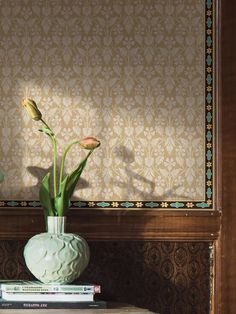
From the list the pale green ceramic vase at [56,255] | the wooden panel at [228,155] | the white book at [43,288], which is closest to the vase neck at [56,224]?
the pale green ceramic vase at [56,255]

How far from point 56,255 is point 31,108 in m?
0.43

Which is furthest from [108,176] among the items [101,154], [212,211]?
[212,211]

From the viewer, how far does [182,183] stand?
111 inches

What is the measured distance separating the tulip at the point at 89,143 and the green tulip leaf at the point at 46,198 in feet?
0.52

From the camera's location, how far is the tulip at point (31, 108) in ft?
8.59

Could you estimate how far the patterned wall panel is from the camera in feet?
9.04

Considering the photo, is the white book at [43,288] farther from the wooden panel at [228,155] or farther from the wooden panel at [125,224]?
the wooden panel at [228,155]

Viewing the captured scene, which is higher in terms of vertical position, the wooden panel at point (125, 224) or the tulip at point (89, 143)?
the tulip at point (89, 143)

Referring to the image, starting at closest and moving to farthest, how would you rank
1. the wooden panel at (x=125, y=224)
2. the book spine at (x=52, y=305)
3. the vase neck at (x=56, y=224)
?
the book spine at (x=52, y=305), the vase neck at (x=56, y=224), the wooden panel at (x=125, y=224)

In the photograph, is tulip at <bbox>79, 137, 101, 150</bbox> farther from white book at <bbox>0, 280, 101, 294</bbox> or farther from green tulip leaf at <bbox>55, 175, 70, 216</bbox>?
white book at <bbox>0, 280, 101, 294</bbox>

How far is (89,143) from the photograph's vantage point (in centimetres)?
260

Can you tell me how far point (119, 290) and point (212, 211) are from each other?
370 mm

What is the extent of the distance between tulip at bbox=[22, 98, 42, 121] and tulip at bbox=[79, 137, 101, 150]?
0.15 metres

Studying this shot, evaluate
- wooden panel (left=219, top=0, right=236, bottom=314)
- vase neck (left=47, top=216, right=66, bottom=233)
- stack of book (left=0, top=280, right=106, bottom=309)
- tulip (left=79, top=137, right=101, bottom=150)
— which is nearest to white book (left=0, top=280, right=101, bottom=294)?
stack of book (left=0, top=280, right=106, bottom=309)
